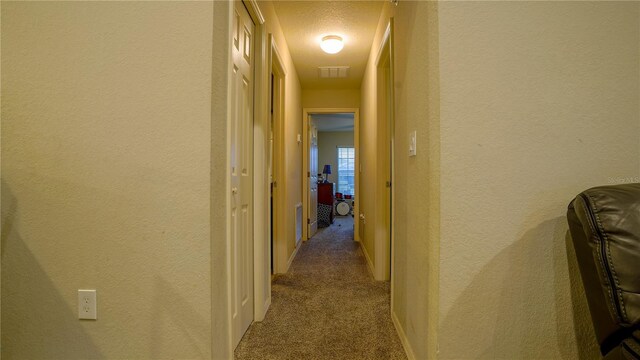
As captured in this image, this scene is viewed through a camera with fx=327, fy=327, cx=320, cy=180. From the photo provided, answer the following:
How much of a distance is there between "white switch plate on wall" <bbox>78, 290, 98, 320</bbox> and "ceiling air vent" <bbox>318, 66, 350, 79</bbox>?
11.6 feet

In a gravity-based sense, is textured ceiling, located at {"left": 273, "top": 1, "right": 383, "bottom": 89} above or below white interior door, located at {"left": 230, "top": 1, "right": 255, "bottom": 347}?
above

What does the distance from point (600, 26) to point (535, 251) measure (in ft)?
3.13

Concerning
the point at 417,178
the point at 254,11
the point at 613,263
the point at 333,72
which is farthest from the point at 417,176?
the point at 333,72

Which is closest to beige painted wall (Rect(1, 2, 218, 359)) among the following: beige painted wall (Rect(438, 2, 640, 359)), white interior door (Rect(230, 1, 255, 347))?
white interior door (Rect(230, 1, 255, 347))

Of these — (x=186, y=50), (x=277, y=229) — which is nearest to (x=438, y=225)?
(x=186, y=50)

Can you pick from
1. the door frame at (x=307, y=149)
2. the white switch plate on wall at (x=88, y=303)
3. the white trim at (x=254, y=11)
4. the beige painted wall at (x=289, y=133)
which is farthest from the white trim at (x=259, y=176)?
the door frame at (x=307, y=149)

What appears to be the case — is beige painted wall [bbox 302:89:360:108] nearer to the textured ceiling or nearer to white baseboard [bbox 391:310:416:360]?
the textured ceiling

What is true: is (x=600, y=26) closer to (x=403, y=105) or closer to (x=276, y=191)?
(x=403, y=105)

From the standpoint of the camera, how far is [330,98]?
202 inches

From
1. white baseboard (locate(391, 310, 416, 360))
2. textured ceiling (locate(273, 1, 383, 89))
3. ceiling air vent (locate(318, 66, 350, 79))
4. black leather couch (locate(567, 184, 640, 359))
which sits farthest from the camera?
ceiling air vent (locate(318, 66, 350, 79))

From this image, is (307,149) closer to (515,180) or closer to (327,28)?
(327,28)

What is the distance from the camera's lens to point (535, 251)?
1319 millimetres

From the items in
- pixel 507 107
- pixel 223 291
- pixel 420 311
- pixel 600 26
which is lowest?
pixel 420 311

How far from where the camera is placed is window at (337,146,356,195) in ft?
32.9
